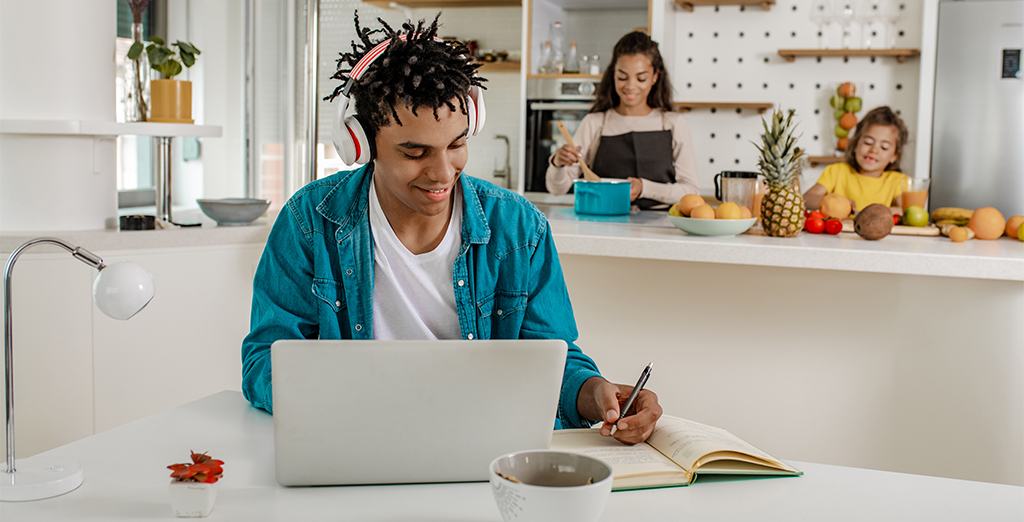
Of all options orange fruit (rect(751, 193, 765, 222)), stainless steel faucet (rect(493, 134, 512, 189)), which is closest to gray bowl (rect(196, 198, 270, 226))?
orange fruit (rect(751, 193, 765, 222))

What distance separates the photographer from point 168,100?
2609 millimetres

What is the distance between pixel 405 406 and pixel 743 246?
144 centimetres

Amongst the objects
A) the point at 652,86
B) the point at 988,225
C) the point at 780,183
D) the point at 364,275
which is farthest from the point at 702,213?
the point at 652,86

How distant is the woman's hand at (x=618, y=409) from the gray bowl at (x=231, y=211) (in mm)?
1836

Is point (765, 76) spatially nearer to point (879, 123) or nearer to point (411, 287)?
point (879, 123)

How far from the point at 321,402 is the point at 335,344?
7cm

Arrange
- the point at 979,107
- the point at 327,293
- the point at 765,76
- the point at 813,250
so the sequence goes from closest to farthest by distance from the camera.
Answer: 1. the point at 327,293
2. the point at 813,250
3. the point at 979,107
4. the point at 765,76

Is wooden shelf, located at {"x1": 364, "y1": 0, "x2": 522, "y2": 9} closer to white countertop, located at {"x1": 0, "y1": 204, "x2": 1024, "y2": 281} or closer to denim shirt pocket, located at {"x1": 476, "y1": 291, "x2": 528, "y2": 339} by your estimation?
white countertop, located at {"x1": 0, "y1": 204, "x2": 1024, "y2": 281}

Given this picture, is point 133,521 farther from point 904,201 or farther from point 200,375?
point 904,201

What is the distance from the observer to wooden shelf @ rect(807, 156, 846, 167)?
4549 mm

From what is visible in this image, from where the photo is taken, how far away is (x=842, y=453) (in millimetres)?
2262

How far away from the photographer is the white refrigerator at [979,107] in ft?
13.3

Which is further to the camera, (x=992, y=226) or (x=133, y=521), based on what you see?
(x=992, y=226)

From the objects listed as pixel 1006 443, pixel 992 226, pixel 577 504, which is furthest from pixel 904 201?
pixel 577 504
